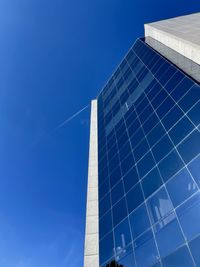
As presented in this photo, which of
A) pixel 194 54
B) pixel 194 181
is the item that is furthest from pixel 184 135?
pixel 194 54

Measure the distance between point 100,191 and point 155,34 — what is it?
18611 millimetres

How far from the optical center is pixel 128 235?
15.4 m

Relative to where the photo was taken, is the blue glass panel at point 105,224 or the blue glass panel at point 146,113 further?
the blue glass panel at point 146,113

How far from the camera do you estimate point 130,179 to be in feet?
60.7

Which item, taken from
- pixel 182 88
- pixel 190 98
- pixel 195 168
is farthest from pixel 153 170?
pixel 182 88

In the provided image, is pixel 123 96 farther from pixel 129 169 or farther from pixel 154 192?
pixel 154 192

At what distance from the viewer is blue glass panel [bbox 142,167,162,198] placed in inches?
606

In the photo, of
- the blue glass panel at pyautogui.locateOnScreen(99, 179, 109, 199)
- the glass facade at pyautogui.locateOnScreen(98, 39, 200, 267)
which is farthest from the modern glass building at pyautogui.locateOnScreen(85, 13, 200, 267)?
the blue glass panel at pyautogui.locateOnScreen(99, 179, 109, 199)

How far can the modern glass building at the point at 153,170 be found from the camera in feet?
41.8

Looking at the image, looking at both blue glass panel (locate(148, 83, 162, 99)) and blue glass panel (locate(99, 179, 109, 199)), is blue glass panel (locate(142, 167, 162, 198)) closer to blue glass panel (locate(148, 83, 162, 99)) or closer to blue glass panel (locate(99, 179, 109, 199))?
blue glass panel (locate(99, 179, 109, 199))

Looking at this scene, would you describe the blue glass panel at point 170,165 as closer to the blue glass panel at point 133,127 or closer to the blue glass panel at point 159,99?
the blue glass panel at point 159,99

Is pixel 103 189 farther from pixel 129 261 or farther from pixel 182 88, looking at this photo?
pixel 182 88

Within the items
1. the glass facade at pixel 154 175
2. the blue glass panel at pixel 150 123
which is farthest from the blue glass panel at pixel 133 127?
the blue glass panel at pixel 150 123

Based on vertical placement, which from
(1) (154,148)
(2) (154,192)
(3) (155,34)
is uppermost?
(3) (155,34)
